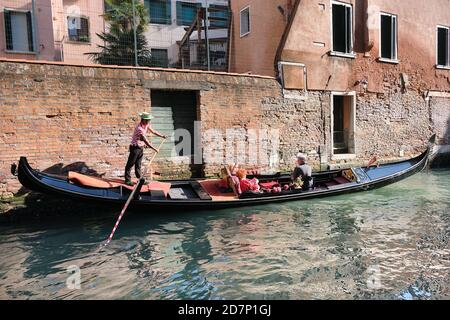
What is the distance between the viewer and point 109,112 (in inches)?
274

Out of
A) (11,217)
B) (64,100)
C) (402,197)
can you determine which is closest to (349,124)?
(402,197)

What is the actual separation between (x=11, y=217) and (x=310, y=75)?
6.97 m

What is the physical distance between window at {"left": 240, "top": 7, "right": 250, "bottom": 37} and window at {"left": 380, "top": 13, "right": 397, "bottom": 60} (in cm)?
362

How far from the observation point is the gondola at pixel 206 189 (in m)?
5.53

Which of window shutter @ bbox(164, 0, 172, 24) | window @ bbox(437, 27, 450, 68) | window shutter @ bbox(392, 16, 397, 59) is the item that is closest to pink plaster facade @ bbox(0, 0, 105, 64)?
window shutter @ bbox(164, 0, 172, 24)

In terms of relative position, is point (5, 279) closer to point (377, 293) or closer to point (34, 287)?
point (34, 287)

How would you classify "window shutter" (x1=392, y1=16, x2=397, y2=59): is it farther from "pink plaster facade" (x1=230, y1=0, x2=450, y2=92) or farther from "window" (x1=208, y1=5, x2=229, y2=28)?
"window" (x1=208, y1=5, x2=229, y2=28)

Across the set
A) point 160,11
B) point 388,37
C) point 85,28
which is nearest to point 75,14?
point 85,28

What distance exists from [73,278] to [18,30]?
10988 mm

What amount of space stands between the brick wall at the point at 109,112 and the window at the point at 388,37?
2676 millimetres

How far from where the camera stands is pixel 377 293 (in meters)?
3.54

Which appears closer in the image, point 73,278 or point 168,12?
point 73,278

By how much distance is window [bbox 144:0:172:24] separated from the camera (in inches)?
667

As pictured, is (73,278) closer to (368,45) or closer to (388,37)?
(368,45)
